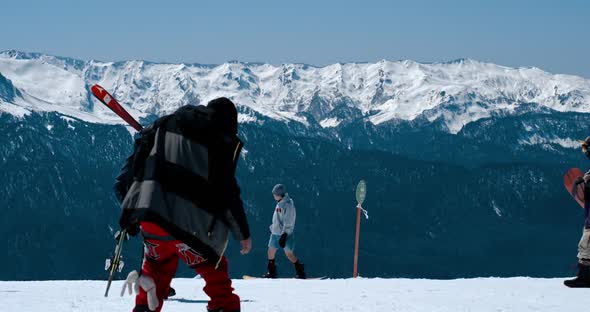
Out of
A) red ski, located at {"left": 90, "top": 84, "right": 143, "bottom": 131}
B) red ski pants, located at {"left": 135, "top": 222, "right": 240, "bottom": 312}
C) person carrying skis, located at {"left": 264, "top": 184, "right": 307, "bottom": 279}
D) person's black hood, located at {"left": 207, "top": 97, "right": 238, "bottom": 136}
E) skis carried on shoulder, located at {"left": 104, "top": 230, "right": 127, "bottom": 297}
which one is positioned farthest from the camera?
person carrying skis, located at {"left": 264, "top": 184, "right": 307, "bottom": 279}

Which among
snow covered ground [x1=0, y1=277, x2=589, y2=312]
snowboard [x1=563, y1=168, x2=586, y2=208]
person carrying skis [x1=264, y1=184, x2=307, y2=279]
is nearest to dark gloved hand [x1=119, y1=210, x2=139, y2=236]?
snow covered ground [x1=0, y1=277, x2=589, y2=312]

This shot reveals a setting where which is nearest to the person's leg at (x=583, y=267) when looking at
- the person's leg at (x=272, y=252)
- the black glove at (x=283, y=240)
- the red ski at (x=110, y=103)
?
the black glove at (x=283, y=240)

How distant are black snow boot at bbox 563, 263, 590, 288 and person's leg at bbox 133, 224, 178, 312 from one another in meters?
9.02

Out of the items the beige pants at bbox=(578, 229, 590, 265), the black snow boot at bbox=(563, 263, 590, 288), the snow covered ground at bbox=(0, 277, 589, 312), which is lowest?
the snow covered ground at bbox=(0, 277, 589, 312)

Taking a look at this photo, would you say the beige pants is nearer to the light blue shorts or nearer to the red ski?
the light blue shorts

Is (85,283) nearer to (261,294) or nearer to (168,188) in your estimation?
(261,294)

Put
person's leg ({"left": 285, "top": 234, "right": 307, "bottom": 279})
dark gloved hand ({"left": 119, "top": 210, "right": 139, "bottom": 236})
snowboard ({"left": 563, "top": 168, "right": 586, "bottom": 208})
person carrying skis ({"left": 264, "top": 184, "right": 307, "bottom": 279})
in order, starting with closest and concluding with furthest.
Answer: dark gloved hand ({"left": 119, "top": 210, "right": 139, "bottom": 236}), snowboard ({"left": 563, "top": 168, "right": 586, "bottom": 208}), person carrying skis ({"left": 264, "top": 184, "right": 307, "bottom": 279}), person's leg ({"left": 285, "top": 234, "right": 307, "bottom": 279})

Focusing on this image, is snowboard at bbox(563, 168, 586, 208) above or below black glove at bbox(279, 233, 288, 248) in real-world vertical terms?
above

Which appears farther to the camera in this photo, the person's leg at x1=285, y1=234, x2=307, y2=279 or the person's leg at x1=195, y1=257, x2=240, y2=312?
the person's leg at x1=285, y1=234, x2=307, y2=279

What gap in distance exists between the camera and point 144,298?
20.7 feet

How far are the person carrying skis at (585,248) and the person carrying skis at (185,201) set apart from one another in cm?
828

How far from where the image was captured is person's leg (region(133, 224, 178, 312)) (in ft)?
20.1

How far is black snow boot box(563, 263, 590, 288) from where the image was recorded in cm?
1312

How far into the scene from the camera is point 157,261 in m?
6.27
